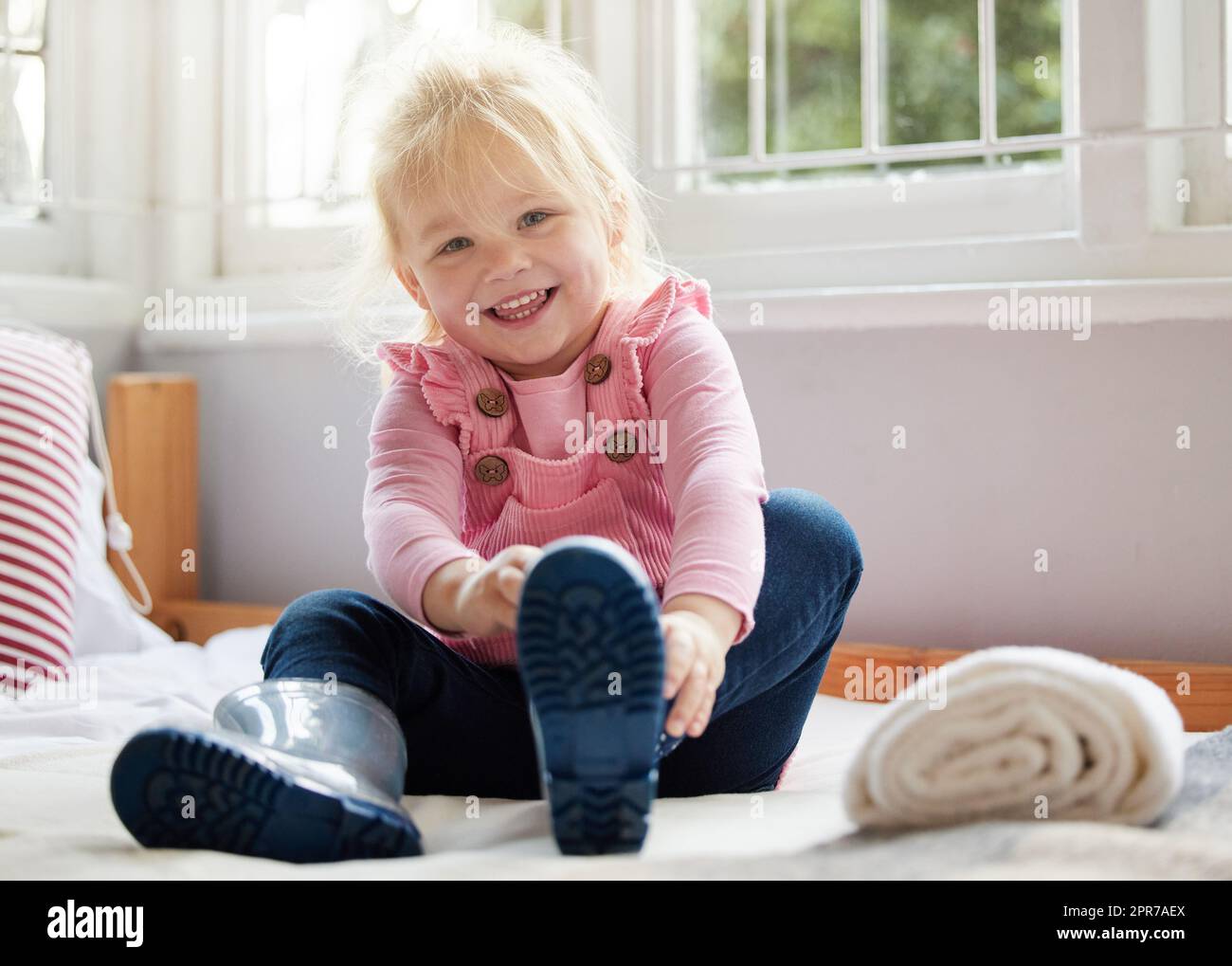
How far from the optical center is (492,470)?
3.04 feet

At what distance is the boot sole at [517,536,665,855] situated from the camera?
1.90ft

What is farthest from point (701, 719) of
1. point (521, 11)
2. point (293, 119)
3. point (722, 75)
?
point (293, 119)

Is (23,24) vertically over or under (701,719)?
over

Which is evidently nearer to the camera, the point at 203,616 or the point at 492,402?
the point at 492,402

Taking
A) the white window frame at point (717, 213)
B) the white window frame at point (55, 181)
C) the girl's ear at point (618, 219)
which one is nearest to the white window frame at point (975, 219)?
the white window frame at point (717, 213)

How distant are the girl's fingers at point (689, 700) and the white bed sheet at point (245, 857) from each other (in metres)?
0.06

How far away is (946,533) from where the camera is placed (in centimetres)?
127

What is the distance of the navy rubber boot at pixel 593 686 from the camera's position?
0.58 meters

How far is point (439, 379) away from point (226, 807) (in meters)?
0.40

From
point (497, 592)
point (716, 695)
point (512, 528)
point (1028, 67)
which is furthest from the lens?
point (1028, 67)

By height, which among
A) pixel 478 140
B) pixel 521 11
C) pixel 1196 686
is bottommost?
pixel 1196 686

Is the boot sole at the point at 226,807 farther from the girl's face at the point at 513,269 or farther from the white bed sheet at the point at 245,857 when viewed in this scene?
the girl's face at the point at 513,269

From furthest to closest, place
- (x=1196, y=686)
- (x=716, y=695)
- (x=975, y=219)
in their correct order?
(x=975, y=219) → (x=1196, y=686) → (x=716, y=695)

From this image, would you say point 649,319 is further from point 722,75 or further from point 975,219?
point 722,75
